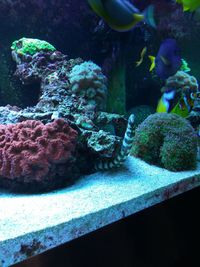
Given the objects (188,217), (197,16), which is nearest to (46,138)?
(188,217)

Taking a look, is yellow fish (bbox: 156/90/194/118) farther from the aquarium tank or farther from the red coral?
the red coral

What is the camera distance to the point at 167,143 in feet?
11.6

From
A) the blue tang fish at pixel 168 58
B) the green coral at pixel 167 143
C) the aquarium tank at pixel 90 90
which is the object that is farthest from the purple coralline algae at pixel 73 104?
the blue tang fish at pixel 168 58

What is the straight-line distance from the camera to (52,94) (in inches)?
162

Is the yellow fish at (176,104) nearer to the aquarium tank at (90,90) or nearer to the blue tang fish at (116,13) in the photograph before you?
the aquarium tank at (90,90)

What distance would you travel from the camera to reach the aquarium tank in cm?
291

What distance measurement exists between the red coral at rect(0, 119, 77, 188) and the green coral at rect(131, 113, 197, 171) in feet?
3.29

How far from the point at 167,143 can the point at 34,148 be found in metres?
1.59

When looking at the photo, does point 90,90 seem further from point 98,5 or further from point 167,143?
point 98,5

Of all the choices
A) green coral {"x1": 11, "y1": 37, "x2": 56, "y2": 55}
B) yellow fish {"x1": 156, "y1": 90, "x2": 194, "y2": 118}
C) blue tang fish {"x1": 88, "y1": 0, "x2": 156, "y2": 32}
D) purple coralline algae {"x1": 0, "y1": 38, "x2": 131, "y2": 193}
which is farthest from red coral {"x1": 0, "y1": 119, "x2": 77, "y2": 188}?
green coral {"x1": 11, "y1": 37, "x2": 56, "y2": 55}

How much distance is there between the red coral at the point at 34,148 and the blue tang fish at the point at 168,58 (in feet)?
7.16

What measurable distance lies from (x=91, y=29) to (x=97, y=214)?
13.2 ft

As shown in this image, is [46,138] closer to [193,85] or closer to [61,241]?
[61,241]

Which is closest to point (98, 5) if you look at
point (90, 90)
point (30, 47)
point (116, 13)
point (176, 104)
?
point (116, 13)
